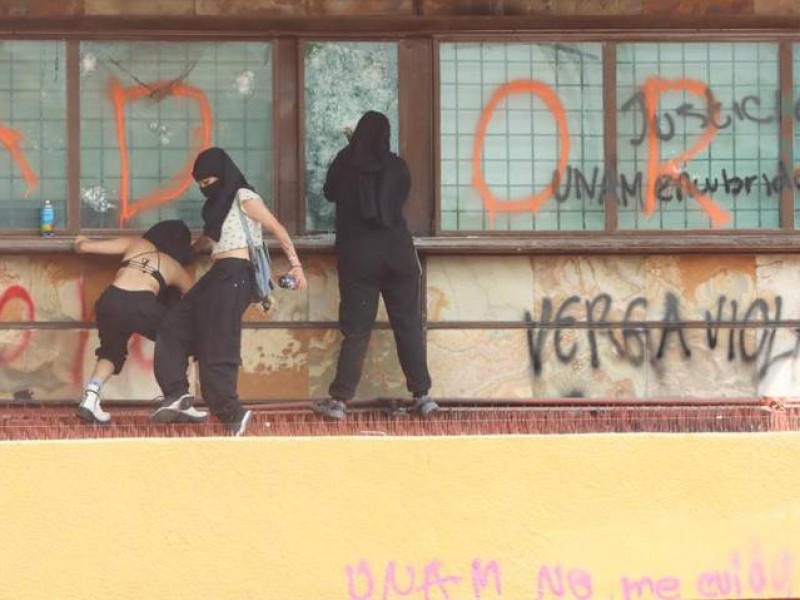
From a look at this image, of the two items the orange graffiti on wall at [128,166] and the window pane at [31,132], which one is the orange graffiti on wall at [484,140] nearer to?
the orange graffiti on wall at [128,166]

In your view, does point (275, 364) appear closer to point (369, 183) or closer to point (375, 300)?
point (375, 300)

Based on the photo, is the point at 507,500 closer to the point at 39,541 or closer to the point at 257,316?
the point at 39,541

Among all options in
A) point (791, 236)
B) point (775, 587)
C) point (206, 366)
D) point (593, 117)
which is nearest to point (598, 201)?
point (593, 117)

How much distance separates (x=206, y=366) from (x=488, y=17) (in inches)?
117

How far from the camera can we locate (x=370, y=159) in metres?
8.94

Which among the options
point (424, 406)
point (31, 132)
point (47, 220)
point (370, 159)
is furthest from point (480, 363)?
point (31, 132)

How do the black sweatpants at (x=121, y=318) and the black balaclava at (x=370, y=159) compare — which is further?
the black balaclava at (x=370, y=159)

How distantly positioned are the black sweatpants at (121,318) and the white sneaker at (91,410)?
26cm

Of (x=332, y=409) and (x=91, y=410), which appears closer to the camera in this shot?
(x=91, y=410)

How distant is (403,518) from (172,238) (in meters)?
2.90

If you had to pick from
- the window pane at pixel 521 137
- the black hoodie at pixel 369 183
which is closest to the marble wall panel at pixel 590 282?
the window pane at pixel 521 137

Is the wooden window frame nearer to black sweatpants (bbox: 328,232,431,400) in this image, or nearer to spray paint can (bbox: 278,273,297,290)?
black sweatpants (bbox: 328,232,431,400)

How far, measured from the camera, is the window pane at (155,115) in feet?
31.4

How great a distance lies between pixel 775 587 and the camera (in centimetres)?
677
